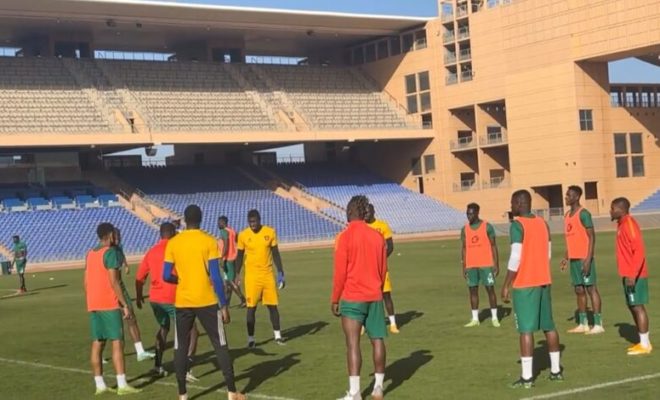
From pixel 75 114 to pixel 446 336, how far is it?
45.5m

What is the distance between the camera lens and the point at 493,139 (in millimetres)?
61875

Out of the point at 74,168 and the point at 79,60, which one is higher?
the point at 79,60

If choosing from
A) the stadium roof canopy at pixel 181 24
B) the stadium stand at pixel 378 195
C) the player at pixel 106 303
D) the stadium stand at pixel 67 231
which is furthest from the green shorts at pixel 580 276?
the stadium roof canopy at pixel 181 24

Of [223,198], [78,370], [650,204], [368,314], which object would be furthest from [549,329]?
→ [223,198]

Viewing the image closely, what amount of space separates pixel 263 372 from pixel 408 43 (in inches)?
2211

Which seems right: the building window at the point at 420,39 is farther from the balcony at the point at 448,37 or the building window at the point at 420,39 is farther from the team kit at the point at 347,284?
the team kit at the point at 347,284

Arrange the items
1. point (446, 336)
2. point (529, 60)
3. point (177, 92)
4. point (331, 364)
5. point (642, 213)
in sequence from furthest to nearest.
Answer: point (177, 92) < point (529, 60) < point (642, 213) < point (446, 336) < point (331, 364)

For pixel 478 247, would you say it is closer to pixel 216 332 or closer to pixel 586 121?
pixel 216 332

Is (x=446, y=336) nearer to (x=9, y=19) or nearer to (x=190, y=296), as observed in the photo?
(x=190, y=296)

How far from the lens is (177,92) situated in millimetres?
62062

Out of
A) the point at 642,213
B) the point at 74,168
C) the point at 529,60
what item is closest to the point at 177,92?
the point at 74,168

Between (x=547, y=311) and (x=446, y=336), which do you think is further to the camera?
(x=446, y=336)

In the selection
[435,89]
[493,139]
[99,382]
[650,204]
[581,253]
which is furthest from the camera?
[435,89]

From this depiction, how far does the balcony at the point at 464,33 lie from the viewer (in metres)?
62.0
